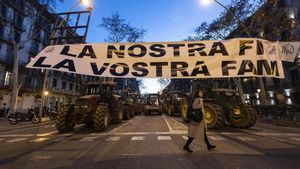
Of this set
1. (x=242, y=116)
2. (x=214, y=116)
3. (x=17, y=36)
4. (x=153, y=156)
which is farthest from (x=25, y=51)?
(x=153, y=156)

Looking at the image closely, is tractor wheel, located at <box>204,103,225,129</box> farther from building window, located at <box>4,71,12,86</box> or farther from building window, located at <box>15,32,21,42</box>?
building window, located at <box>15,32,21,42</box>

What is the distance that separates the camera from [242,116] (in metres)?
11.2

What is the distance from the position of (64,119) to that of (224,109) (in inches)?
342

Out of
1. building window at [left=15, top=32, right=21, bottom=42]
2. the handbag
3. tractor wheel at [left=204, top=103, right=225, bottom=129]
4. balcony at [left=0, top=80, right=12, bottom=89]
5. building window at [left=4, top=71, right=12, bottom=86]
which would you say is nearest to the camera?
the handbag

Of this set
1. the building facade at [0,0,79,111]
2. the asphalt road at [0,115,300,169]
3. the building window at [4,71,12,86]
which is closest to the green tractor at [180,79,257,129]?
the asphalt road at [0,115,300,169]

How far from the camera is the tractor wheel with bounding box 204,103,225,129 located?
1002 cm

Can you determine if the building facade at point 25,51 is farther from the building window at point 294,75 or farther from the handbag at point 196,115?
the building window at point 294,75

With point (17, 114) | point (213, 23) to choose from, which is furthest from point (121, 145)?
point (213, 23)

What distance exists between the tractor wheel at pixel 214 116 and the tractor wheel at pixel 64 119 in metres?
7.00

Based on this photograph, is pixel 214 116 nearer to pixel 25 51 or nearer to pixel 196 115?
pixel 196 115

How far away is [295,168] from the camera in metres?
4.22

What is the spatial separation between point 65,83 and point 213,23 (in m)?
36.4

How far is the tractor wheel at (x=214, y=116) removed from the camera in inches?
395

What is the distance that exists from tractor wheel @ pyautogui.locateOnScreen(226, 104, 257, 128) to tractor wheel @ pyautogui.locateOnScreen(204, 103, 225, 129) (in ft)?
5.20
